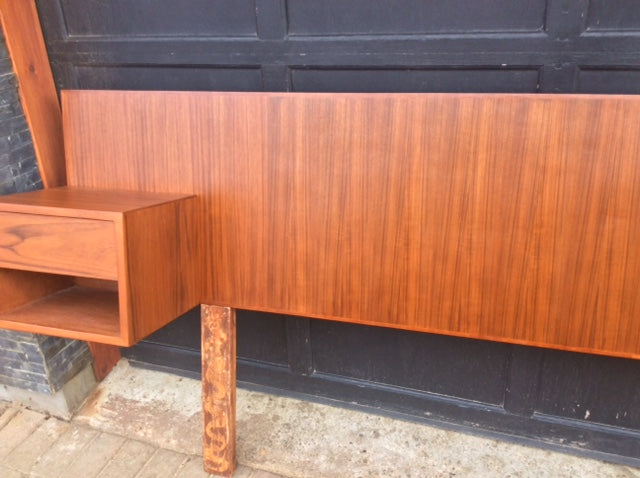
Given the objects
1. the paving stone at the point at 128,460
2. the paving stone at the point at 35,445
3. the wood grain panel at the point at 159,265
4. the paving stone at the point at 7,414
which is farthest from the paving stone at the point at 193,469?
the paving stone at the point at 7,414

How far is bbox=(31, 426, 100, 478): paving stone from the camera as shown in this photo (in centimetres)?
176

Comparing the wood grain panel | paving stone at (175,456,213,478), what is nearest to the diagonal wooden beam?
the wood grain panel

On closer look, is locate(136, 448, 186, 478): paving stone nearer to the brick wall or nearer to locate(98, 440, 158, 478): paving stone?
locate(98, 440, 158, 478): paving stone

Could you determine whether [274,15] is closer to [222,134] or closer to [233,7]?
[233,7]

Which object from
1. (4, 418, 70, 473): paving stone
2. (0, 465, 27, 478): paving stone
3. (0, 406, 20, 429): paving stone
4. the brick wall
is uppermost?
the brick wall

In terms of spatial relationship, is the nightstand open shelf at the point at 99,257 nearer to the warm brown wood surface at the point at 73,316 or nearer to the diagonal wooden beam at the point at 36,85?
the warm brown wood surface at the point at 73,316

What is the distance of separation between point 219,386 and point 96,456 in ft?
1.99

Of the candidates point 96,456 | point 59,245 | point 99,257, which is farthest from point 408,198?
point 96,456

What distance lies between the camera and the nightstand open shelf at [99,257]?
124cm

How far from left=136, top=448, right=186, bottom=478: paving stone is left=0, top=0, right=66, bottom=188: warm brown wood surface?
3.22 ft

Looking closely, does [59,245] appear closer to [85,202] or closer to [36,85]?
[85,202]

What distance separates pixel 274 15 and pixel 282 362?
Result: 1.22 metres

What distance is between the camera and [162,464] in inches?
69.5

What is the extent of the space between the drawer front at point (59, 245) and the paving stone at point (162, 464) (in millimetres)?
804
